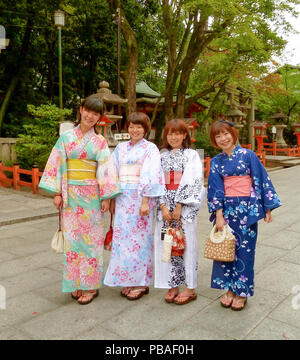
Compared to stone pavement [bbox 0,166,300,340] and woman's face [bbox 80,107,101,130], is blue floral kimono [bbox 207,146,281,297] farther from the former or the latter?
woman's face [bbox 80,107,101,130]

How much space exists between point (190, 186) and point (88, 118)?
110 centimetres

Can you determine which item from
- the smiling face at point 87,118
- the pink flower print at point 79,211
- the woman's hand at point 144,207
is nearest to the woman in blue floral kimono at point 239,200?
the woman's hand at point 144,207

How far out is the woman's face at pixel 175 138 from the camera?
10.6ft

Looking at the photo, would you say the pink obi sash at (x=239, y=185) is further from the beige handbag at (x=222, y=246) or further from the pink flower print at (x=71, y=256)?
the pink flower print at (x=71, y=256)

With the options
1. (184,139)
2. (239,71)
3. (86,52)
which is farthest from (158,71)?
(184,139)

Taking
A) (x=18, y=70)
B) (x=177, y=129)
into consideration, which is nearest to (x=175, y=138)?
(x=177, y=129)

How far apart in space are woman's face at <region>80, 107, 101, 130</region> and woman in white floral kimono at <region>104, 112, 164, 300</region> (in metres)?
0.33

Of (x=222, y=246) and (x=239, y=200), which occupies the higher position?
(x=239, y=200)

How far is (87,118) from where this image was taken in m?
3.24

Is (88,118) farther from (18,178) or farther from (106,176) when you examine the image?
(18,178)

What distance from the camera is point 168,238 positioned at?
3.13 meters

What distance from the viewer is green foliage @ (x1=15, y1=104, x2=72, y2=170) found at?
9.86 metres
